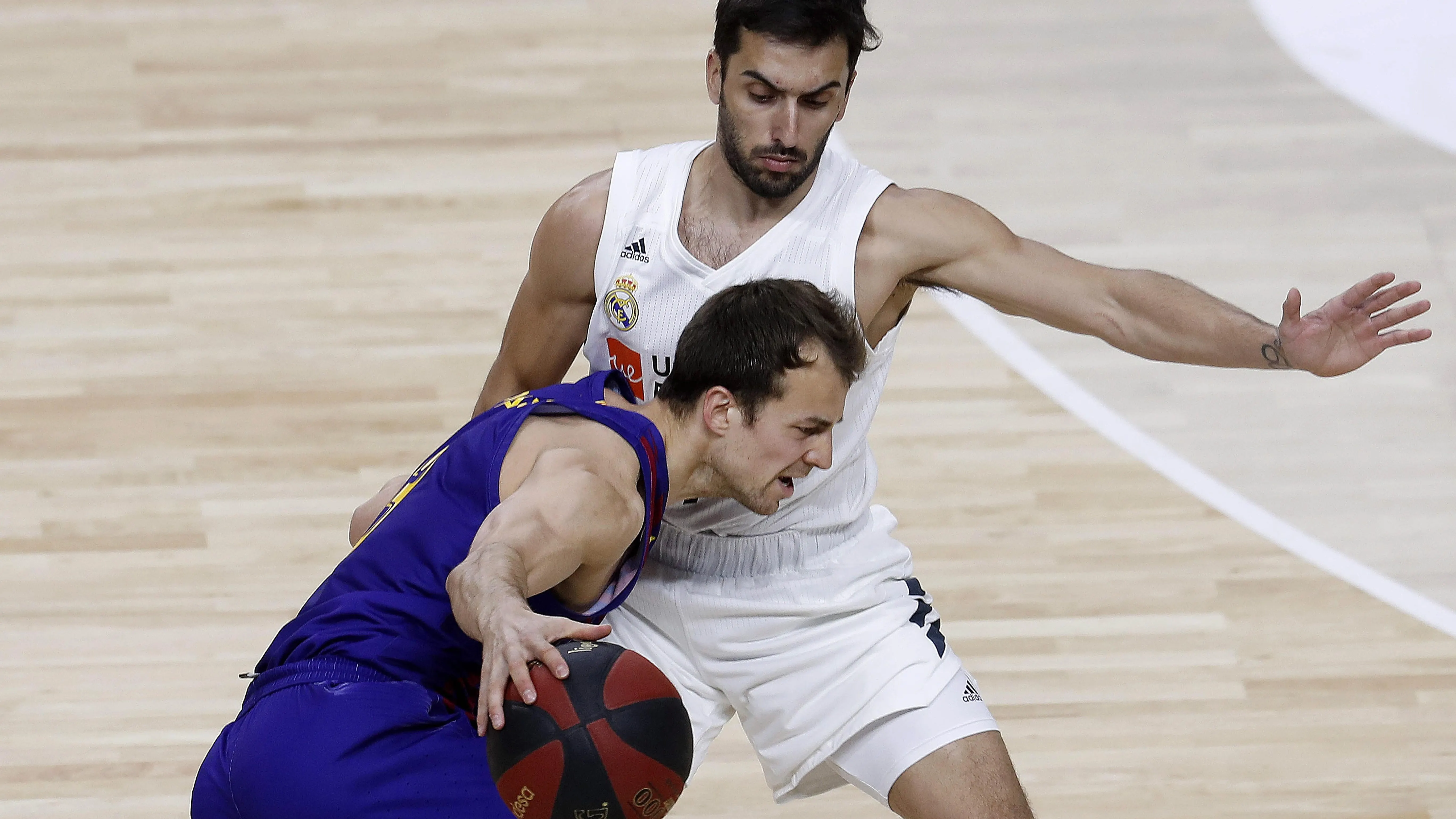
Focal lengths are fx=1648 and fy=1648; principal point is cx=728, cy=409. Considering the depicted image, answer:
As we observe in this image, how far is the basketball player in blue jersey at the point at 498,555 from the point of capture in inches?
116

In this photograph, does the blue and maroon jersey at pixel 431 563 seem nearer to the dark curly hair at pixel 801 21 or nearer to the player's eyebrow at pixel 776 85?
the player's eyebrow at pixel 776 85

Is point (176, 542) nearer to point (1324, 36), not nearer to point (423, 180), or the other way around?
point (423, 180)

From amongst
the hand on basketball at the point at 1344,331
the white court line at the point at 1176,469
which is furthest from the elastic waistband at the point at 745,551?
the white court line at the point at 1176,469

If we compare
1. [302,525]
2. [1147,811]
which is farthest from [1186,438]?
[302,525]

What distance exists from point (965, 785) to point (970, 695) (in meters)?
0.26

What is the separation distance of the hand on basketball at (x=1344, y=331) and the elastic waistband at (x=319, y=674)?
197 centimetres

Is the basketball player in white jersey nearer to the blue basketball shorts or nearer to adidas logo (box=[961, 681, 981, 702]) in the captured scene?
adidas logo (box=[961, 681, 981, 702])

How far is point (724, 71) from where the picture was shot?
12.3 feet

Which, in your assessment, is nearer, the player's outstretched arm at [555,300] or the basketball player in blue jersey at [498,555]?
the basketball player in blue jersey at [498,555]

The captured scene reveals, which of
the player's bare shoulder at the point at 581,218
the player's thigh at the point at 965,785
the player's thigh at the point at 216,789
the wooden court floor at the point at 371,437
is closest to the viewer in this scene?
the player's thigh at the point at 216,789

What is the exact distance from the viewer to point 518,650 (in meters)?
2.61

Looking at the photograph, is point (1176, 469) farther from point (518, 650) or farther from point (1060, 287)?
point (518, 650)

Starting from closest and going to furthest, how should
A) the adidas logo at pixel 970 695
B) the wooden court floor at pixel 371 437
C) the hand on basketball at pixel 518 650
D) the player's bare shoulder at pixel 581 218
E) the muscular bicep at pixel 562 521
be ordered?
the hand on basketball at pixel 518 650
the muscular bicep at pixel 562 521
the adidas logo at pixel 970 695
the player's bare shoulder at pixel 581 218
the wooden court floor at pixel 371 437

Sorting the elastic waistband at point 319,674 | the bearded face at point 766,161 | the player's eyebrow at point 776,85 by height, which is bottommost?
the elastic waistband at point 319,674
